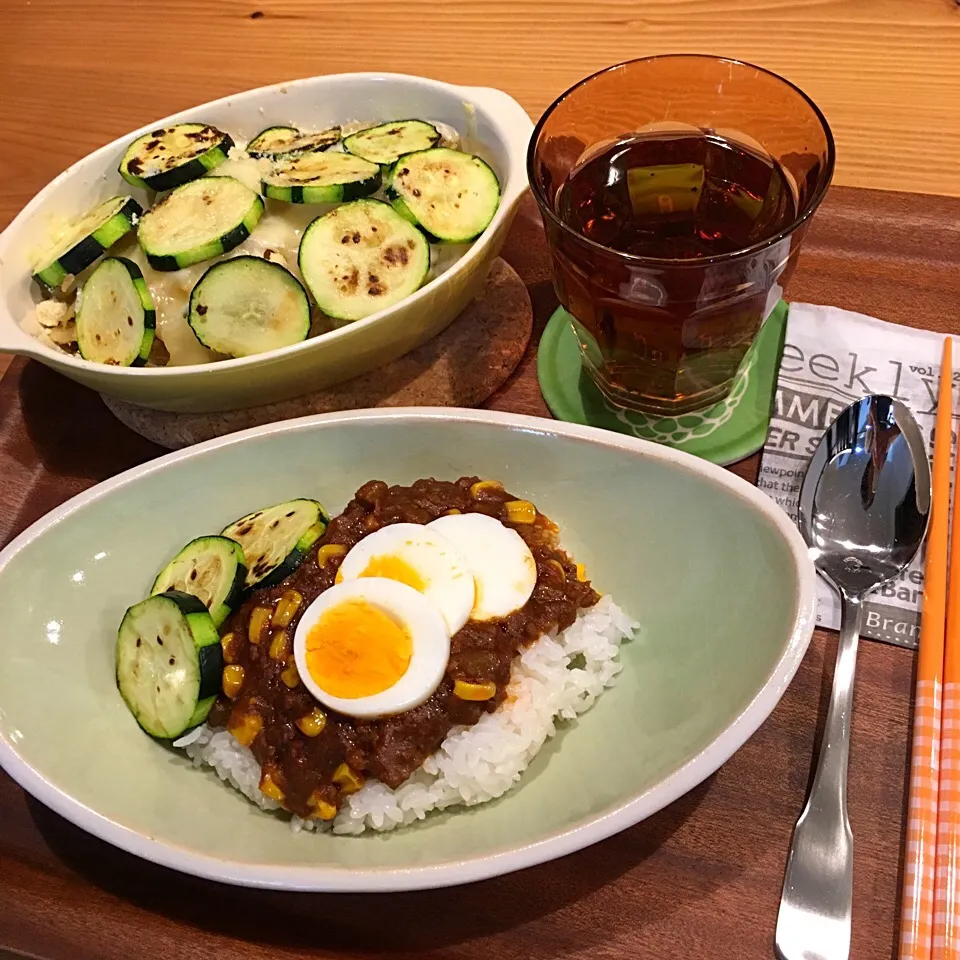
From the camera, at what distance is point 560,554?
62.1 inches

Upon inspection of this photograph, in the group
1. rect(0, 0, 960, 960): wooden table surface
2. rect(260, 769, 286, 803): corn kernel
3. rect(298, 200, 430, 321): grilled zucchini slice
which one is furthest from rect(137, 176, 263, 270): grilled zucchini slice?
rect(260, 769, 286, 803): corn kernel

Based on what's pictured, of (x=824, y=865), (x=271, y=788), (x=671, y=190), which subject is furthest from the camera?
(x=671, y=190)

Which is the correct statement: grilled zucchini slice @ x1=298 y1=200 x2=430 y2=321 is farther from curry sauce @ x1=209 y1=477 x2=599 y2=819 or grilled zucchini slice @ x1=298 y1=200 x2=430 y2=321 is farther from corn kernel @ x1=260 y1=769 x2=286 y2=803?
corn kernel @ x1=260 y1=769 x2=286 y2=803

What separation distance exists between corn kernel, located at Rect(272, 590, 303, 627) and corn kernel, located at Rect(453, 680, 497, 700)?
1.00 feet

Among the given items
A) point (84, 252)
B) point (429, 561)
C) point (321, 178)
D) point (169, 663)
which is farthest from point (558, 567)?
point (84, 252)

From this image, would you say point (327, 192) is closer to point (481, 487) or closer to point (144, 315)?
point (144, 315)

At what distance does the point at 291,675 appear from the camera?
56.2 inches

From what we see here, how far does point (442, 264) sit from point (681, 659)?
1.00m

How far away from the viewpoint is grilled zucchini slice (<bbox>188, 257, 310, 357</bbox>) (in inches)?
70.8

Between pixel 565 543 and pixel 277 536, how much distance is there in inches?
21.2

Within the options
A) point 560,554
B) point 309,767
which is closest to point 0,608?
point 309,767

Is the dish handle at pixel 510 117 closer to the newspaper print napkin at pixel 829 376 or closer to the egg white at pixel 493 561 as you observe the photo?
the newspaper print napkin at pixel 829 376

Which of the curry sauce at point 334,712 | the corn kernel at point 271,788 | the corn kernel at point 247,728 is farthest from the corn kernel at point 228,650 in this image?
the corn kernel at point 271,788

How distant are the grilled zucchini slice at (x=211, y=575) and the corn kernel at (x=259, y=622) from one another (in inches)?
2.2
